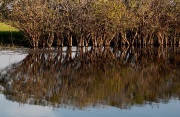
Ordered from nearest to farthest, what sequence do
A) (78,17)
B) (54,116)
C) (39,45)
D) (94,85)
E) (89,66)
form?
(54,116), (94,85), (89,66), (78,17), (39,45)

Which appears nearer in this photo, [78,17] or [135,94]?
[135,94]

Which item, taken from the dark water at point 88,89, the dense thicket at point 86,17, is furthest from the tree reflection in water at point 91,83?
the dense thicket at point 86,17

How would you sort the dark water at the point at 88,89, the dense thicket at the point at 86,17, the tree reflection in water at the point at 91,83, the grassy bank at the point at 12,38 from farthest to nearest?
the grassy bank at the point at 12,38 → the dense thicket at the point at 86,17 → the tree reflection in water at the point at 91,83 → the dark water at the point at 88,89

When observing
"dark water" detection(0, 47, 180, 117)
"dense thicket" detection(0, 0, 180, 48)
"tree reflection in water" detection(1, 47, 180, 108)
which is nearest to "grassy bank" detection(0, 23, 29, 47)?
"dense thicket" detection(0, 0, 180, 48)

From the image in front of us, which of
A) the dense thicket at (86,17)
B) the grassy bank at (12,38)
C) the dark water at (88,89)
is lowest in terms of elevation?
the dark water at (88,89)

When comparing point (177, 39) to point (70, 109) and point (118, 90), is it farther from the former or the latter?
point (70, 109)

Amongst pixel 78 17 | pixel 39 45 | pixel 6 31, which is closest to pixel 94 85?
pixel 78 17

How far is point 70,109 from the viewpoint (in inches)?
950

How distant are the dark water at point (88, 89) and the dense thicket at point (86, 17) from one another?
Result: 23345 millimetres

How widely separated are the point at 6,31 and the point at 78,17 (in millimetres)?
23382

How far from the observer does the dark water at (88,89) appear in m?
24.0

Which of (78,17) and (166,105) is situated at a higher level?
(78,17)

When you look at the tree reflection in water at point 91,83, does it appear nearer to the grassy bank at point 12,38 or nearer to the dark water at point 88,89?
the dark water at point 88,89

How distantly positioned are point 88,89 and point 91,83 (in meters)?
2.82
